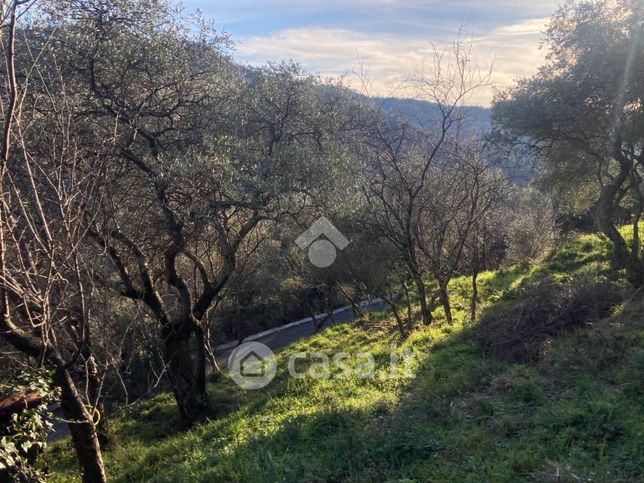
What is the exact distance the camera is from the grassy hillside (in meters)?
4.31

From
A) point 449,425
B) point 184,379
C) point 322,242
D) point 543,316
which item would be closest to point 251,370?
point 184,379

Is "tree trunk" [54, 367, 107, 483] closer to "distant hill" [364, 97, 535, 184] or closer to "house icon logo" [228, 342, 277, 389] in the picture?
"house icon logo" [228, 342, 277, 389]

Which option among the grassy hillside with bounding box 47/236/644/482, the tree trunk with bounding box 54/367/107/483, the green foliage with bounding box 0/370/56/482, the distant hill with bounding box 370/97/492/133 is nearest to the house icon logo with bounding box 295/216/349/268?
the distant hill with bounding box 370/97/492/133

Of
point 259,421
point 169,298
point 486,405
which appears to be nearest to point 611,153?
point 486,405

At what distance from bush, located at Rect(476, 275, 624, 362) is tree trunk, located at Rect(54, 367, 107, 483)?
199 inches

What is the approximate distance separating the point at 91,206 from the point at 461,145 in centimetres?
760

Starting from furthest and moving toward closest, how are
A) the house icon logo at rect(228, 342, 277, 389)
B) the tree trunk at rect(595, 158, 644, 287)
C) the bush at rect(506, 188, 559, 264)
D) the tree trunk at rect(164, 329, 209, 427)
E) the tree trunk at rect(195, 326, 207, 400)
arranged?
the bush at rect(506, 188, 559, 264) < the house icon logo at rect(228, 342, 277, 389) < the tree trunk at rect(195, 326, 207, 400) < the tree trunk at rect(164, 329, 209, 427) < the tree trunk at rect(595, 158, 644, 287)

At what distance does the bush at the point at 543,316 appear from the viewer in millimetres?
6641

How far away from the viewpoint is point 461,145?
10.6 m

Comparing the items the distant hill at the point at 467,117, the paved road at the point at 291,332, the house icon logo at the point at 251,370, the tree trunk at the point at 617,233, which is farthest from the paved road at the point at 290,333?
the tree trunk at the point at 617,233

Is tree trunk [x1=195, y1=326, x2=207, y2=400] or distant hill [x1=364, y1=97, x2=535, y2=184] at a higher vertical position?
distant hill [x1=364, y1=97, x2=535, y2=184]

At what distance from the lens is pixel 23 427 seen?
421cm

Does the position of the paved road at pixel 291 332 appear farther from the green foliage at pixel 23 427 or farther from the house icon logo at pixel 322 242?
the green foliage at pixel 23 427

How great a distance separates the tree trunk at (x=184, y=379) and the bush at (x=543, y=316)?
4.98 metres
